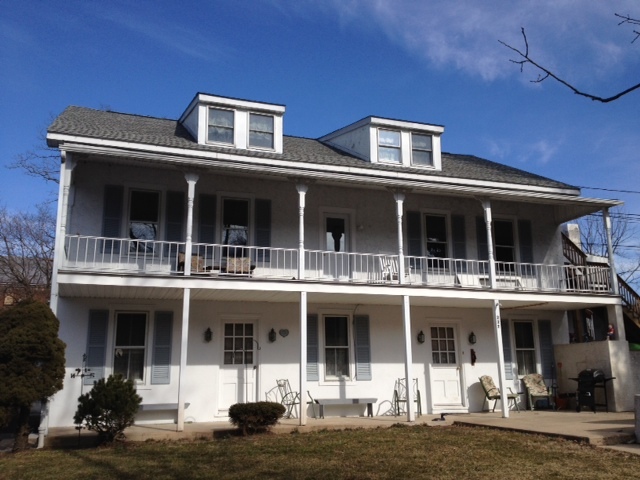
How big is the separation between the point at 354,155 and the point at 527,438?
30.2 ft

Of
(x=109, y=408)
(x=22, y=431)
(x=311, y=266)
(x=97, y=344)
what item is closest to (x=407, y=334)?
(x=311, y=266)

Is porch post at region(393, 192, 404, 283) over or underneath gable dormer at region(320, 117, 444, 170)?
underneath

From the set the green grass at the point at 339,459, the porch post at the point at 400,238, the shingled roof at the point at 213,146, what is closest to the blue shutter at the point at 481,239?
the shingled roof at the point at 213,146

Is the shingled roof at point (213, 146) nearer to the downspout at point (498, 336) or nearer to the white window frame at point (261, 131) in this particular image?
the white window frame at point (261, 131)

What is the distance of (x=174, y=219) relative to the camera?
13.9 meters

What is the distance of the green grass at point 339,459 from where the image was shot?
7.89 m

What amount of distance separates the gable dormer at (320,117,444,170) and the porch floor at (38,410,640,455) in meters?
7.01

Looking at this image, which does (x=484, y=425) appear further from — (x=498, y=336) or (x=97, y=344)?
(x=97, y=344)

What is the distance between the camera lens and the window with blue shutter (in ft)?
48.5

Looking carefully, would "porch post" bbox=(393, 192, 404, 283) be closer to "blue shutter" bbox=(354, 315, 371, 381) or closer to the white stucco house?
the white stucco house

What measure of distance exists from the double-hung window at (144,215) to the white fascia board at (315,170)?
1165mm

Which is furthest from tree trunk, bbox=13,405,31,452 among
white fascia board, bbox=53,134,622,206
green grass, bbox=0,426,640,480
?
white fascia board, bbox=53,134,622,206

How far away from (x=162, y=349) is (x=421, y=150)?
9.02m

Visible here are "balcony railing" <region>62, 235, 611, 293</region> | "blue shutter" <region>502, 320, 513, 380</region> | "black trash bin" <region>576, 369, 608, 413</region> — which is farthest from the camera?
"blue shutter" <region>502, 320, 513, 380</region>
